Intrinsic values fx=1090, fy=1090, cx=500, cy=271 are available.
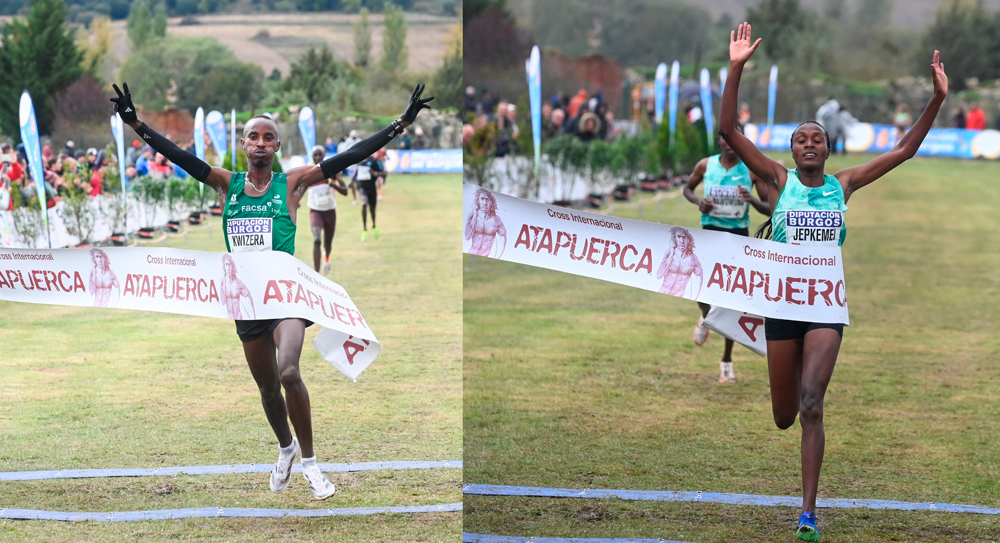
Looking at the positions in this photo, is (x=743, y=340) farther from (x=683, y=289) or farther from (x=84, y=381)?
(x=84, y=381)

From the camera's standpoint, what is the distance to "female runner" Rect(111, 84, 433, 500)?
581cm

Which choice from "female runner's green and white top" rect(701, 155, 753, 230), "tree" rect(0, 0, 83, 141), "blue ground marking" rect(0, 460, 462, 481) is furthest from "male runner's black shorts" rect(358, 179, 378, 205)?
"blue ground marking" rect(0, 460, 462, 481)

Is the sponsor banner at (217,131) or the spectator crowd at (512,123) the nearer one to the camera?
the sponsor banner at (217,131)

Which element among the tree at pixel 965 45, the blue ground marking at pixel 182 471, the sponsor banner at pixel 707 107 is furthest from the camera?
the tree at pixel 965 45

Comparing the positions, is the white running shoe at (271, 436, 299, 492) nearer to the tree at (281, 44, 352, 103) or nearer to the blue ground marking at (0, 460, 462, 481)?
the blue ground marking at (0, 460, 462, 481)

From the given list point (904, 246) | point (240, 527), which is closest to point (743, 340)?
point (240, 527)

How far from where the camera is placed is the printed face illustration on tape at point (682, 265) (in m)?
5.87

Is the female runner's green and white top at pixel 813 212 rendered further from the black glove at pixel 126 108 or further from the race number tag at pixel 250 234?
the black glove at pixel 126 108

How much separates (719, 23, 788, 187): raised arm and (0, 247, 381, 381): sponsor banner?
215cm

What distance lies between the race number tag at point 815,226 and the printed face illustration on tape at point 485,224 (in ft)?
5.03

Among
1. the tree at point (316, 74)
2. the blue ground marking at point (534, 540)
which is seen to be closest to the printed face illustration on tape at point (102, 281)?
the blue ground marking at point (534, 540)

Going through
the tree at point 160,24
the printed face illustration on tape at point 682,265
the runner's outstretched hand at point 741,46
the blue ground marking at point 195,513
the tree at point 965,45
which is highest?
the tree at point 965,45

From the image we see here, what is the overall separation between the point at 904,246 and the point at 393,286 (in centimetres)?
938

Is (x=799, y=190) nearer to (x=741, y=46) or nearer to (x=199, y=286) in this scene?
(x=741, y=46)
